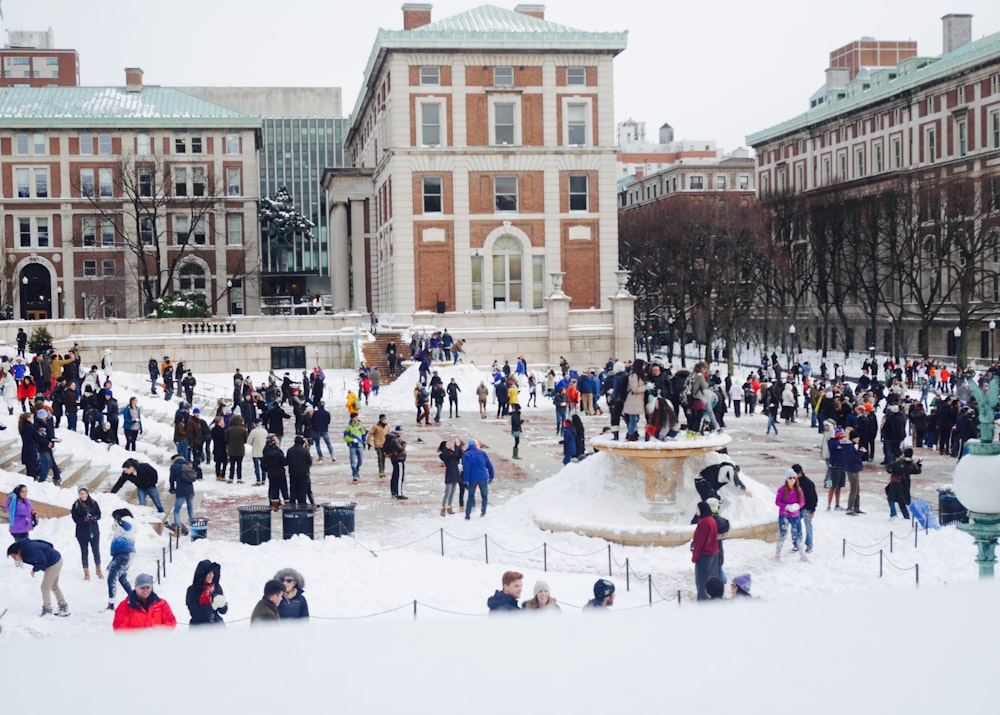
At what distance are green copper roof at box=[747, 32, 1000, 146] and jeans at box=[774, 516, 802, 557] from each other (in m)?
42.2

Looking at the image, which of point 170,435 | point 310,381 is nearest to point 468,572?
point 170,435

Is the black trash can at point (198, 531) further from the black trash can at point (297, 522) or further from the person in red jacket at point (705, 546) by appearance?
the person in red jacket at point (705, 546)

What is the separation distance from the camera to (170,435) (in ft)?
102

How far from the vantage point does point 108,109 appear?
77.2 meters

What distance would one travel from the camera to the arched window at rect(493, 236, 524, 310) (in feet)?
195

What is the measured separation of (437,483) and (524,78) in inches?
1508

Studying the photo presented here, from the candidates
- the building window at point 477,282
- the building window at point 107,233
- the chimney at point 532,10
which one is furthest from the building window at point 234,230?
the chimney at point 532,10

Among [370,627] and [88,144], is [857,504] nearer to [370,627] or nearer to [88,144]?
[370,627]

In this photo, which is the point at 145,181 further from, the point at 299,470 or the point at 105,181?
the point at 299,470

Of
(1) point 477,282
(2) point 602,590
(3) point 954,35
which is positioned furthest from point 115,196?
(2) point 602,590

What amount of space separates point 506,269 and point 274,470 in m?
40.1

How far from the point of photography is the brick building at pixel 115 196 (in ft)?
250

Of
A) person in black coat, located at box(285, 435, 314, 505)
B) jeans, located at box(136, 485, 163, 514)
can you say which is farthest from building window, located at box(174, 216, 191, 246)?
jeans, located at box(136, 485, 163, 514)

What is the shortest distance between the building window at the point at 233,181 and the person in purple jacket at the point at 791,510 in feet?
225
